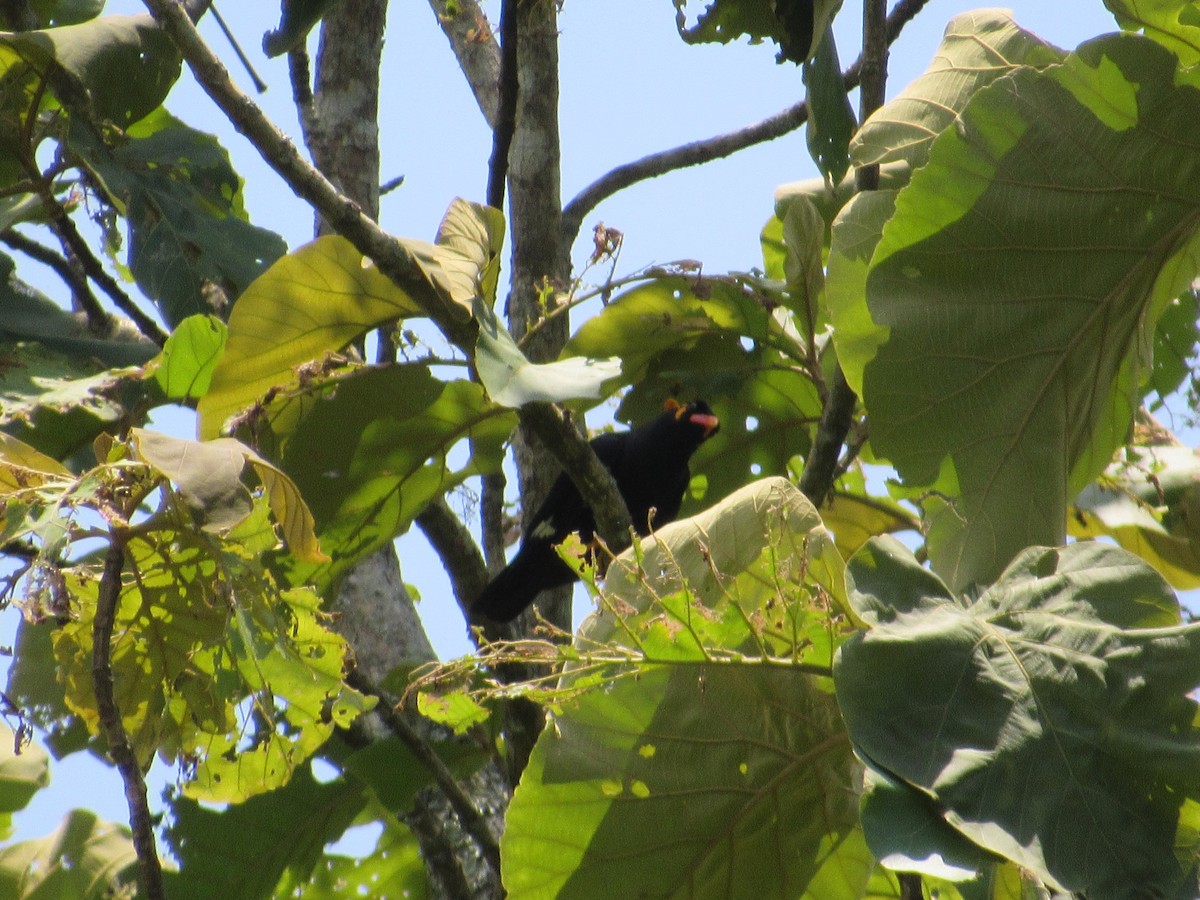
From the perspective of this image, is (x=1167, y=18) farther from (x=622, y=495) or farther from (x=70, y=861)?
(x=70, y=861)

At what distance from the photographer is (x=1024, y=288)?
1702 millimetres

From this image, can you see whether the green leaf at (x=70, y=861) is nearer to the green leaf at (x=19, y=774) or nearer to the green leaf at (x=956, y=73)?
the green leaf at (x=19, y=774)

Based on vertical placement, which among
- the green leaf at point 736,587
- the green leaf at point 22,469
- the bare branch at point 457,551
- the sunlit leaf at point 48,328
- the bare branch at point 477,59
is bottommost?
the bare branch at point 457,551

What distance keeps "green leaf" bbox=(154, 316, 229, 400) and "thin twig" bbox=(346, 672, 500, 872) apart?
57cm

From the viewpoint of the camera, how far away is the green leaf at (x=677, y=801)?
163 cm

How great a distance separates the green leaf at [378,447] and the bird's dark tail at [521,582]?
768mm

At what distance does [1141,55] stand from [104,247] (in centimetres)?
200

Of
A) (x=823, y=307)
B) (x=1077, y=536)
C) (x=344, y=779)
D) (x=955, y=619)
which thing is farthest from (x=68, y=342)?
(x=1077, y=536)

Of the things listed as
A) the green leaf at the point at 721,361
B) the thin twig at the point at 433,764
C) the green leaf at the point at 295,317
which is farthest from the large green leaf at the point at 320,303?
the thin twig at the point at 433,764

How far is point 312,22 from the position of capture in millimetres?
1979

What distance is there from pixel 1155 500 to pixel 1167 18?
96cm

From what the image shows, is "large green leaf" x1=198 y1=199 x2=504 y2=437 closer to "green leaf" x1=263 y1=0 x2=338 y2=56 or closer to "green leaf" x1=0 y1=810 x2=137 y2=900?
"green leaf" x1=263 y1=0 x2=338 y2=56

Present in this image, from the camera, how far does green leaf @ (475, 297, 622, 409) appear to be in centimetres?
175

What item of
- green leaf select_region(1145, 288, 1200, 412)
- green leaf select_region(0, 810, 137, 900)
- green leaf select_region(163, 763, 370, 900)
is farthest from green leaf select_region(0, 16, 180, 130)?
green leaf select_region(1145, 288, 1200, 412)
